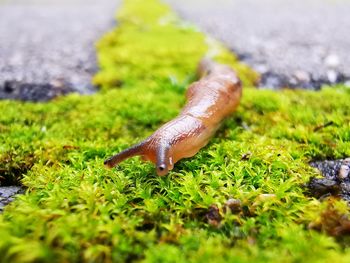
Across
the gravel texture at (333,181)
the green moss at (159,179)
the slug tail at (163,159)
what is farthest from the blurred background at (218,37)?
the slug tail at (163,159)

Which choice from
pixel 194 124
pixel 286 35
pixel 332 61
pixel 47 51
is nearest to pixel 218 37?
pixel 286 35

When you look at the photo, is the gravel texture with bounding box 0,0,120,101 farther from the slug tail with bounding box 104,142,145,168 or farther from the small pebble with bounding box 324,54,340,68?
the small pebble with bounding box 324,54,340,68

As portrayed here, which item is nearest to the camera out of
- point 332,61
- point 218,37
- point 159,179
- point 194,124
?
point 159,179

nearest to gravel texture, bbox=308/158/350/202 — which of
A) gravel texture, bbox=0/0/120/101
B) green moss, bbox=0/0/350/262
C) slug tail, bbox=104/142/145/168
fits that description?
green moss, bbox=0/0/350/262

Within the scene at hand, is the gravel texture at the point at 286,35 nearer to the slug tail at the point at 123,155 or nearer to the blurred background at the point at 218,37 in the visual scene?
the blurred background at the point at 218,37

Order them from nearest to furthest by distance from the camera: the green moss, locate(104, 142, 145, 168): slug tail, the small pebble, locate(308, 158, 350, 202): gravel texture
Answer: the green moss, locate(308, 158, 350, 202): gravel texture, locate(104, 142, 145, 168): slug tail, the small pebble

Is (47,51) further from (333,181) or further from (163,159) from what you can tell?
(333,181)

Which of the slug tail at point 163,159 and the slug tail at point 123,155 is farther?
the slug tail at point 123,155
